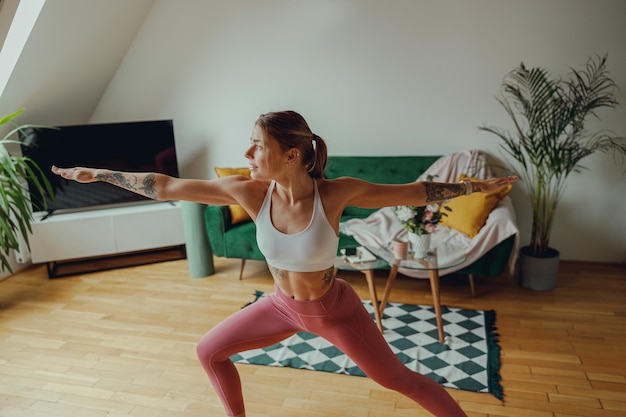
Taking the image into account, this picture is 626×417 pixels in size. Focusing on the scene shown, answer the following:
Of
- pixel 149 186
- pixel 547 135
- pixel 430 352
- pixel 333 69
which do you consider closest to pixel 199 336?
pixel 430 352

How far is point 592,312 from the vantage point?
11.4 ft

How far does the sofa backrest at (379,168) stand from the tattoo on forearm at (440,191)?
237 cm

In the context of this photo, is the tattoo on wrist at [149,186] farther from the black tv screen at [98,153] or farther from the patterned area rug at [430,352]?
the black tv screen at [98,153]

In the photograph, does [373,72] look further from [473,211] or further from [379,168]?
[473,211]

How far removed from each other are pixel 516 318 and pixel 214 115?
318 cm

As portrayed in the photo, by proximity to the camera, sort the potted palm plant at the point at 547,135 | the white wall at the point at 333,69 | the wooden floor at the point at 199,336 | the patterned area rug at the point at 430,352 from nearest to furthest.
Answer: the wooden floor at the point at 199,336 < the patterned area rug at the point at 430,352 < the potted palm plant at the point at 547,135 < the white wall at the point at 333,69

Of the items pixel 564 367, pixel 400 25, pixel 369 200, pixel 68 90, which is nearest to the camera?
pixel 369 200

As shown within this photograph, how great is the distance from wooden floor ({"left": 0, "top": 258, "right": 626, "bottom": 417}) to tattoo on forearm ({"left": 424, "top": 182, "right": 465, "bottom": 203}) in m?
1.13

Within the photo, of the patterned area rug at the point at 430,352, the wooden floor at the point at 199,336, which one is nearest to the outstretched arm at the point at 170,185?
the wooden floor at the point at 199,336

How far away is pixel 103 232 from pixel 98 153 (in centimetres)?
69

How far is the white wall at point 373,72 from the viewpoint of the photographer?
4109 mm

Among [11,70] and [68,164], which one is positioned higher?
[11,70]

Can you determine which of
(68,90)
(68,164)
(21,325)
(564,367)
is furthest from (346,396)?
(68,90)

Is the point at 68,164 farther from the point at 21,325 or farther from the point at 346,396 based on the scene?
the point at 346,396
